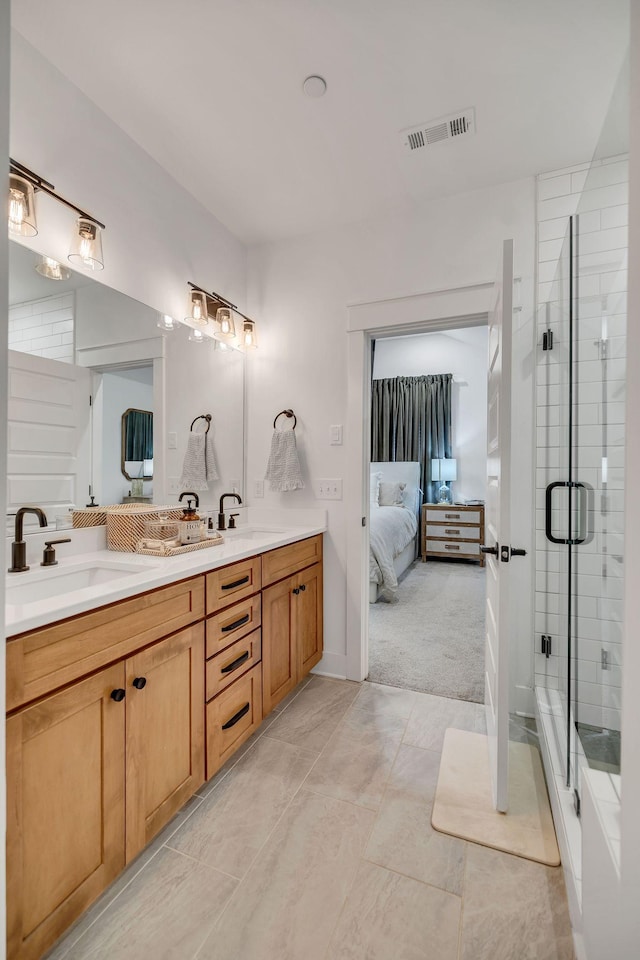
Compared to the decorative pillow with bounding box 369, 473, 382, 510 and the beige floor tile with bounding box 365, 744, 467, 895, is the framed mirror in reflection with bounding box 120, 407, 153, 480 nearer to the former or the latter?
the beige floor tile with bounding box 365, 744, 467, 895

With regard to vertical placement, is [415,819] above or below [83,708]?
below

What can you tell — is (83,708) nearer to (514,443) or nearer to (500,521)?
(500,521)

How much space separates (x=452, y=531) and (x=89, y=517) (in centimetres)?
460

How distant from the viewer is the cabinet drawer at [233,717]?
157cm

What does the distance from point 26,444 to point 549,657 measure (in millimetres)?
2314

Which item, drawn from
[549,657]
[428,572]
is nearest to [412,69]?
[549,657]

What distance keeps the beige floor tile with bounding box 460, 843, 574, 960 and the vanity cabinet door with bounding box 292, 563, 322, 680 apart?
1.11 metres

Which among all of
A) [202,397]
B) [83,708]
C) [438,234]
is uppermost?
[438,234]

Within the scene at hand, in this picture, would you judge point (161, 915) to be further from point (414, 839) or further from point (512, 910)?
point (512, 910)

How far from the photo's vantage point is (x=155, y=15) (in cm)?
138

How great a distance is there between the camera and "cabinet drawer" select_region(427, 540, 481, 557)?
5.41m

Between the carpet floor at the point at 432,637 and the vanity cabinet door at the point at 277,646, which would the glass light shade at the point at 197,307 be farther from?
the carpet floor at the point at 432,637

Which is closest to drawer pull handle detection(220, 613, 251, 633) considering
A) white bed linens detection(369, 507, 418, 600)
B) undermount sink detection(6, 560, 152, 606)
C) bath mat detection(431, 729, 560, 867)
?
undermount sink detection(6, 560, 152, 606)

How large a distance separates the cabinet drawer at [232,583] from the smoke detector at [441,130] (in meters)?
1.92
